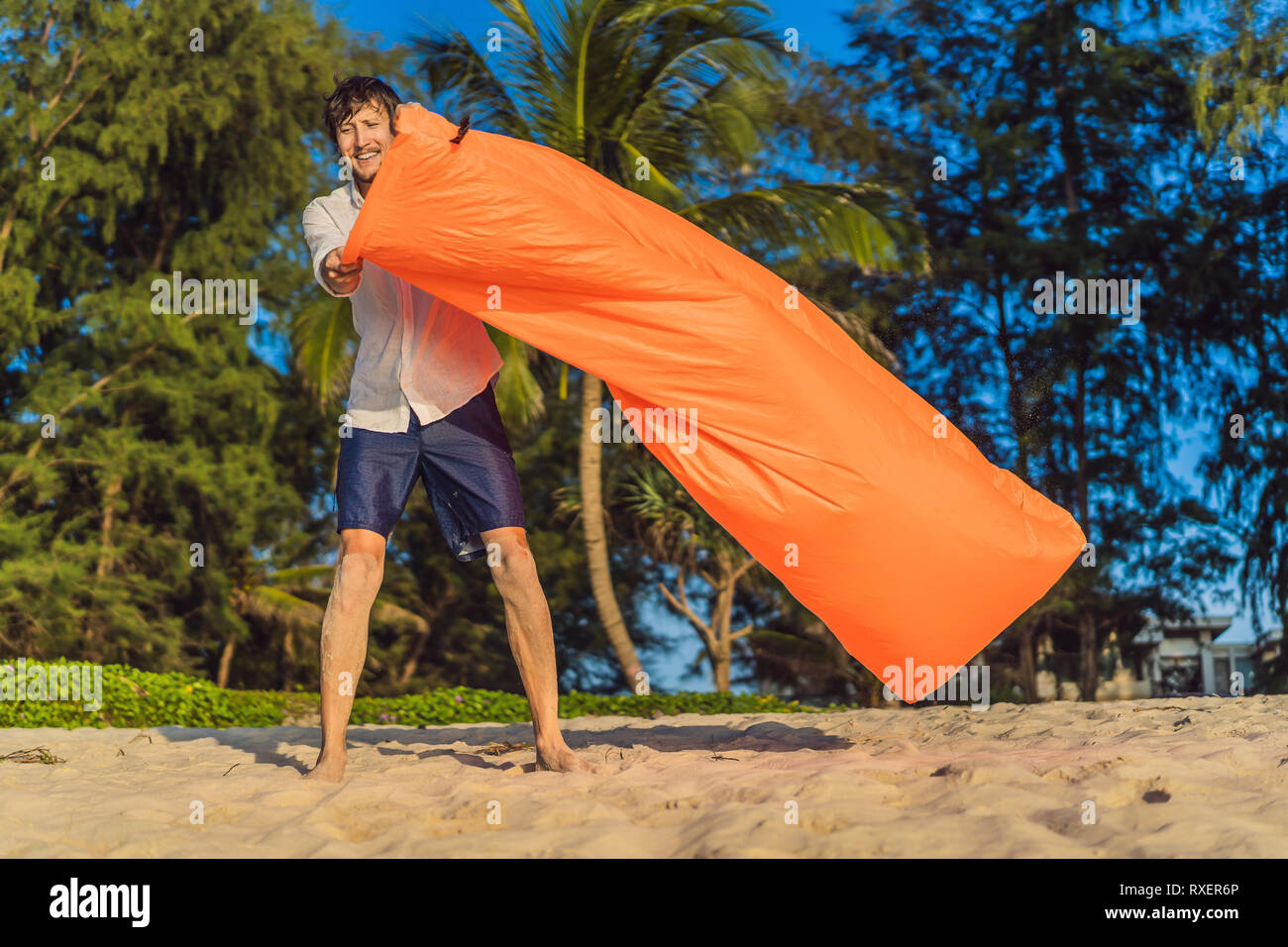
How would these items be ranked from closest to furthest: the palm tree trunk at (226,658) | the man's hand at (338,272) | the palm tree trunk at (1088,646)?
the man's hand at (338,272)
the palm tree trunk at (1088,646)
the palm tree trunk at (226,658)

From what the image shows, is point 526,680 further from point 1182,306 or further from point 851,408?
point 1182,306

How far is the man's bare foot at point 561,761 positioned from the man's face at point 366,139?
201 centimetres

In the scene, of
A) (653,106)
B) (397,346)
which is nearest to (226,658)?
(653,106)

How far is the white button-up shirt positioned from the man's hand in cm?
2

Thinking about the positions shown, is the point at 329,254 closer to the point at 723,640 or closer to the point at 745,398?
the point at 745,398

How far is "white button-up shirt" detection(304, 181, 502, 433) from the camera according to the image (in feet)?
12.4

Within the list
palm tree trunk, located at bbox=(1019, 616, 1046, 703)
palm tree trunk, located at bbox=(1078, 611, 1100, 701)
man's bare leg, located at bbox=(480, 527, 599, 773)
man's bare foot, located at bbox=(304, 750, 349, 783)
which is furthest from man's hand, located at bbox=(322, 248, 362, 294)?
palm tree trunk, located at bbox=(1078, 611, 1100, 701)

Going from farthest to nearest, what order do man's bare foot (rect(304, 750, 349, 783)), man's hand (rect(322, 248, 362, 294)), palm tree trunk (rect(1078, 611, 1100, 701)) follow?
1. palm tree trunk (rect(1078, 611, 1100, 701))
2. man's hand (rect(322, 248, 362, 294))
3. man's bare foot (rect(304, 750, 349, 783))

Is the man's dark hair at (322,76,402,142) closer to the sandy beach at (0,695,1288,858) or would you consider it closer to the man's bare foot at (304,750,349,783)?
the man's bare foot at (304,750,349,783)

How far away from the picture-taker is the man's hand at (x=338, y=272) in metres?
3.66

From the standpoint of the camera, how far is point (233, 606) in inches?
624

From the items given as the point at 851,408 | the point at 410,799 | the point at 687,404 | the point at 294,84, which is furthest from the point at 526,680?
the point at 294,84

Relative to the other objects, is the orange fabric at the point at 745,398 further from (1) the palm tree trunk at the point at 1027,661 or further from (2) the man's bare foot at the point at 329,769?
(1) the palm tree trunk at the point at 1027,661

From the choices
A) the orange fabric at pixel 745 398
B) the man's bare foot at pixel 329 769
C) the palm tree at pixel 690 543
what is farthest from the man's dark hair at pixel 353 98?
the palm tree at pixel 690 543
